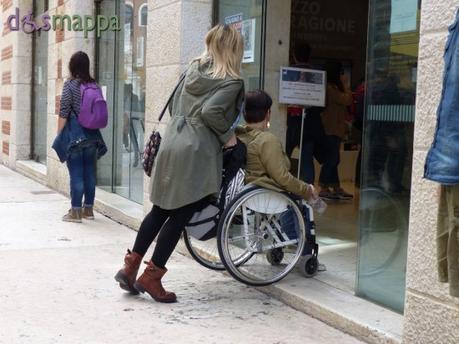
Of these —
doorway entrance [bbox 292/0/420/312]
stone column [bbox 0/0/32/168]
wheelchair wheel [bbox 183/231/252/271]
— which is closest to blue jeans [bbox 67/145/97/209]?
wheelchair wheel [bbox 183/231/252/271]

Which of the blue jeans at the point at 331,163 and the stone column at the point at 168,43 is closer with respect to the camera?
the stone column at the point at 168,43

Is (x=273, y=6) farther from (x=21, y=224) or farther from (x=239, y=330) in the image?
(x=21, y=224)

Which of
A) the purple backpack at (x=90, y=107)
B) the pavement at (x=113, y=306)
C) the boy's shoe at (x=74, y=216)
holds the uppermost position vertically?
the purple backpack at (x=90, y=107)

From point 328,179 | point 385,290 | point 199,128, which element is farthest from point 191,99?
point 328,179

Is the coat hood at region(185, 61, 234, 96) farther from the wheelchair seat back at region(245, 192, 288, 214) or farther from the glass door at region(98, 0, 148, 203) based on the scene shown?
the glass door at region(98, 0, 148, 203)

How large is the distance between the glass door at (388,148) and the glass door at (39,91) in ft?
28.5

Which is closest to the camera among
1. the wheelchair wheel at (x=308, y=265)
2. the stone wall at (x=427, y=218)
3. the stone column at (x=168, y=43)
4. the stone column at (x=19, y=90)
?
the stone wall at (x=427, y=218)

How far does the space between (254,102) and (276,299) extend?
1.41m

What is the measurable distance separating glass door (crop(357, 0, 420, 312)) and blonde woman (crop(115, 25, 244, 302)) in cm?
91

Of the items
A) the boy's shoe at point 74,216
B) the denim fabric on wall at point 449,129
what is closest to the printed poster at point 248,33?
the boy's shoe at point 74,216

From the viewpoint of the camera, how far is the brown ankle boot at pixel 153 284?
468cm

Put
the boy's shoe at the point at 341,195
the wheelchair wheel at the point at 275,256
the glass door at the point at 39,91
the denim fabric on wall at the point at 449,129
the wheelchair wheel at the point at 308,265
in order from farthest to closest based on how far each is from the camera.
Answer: the glass door at the point at 39,91 → the boy's shoe at the point at 341,195 → the wheelchair wheel at the point at 275,256 → the wheelchair wheel at the point at 308,265 → the denim fabric on wall at the point at 449,129

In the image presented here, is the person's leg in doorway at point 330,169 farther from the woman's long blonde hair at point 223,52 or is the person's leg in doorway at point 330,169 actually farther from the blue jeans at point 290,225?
the woman's long blonde hair at point 223,52

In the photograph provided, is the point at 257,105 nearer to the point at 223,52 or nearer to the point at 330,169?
the point at 223,52
